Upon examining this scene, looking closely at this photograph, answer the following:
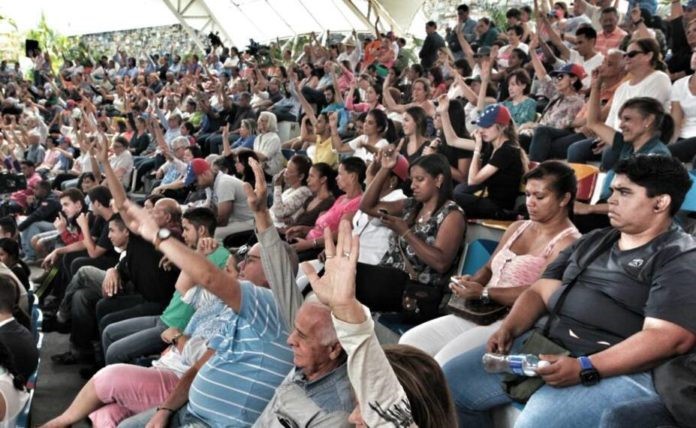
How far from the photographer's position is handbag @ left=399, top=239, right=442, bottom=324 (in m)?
3.67

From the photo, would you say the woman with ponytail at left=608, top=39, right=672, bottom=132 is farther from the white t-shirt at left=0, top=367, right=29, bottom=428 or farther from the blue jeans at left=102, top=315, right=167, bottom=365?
the white t-shirt at left=0, top=367, right=29, bottom=428

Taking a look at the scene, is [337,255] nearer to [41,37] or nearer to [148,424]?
[148,424]

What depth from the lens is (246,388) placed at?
116 inches

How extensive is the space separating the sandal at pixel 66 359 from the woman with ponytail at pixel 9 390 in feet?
6.76

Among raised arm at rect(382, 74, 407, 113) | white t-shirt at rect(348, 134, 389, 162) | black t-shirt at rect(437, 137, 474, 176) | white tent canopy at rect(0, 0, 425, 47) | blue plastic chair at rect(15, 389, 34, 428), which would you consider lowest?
blue plastic chair at rect(15, 389, 34, 428)

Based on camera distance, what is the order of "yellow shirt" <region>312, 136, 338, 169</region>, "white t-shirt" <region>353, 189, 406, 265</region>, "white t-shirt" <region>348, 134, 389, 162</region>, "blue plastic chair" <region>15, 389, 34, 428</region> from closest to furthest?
"blue plastic chair" <region>15, 389, 34, 428</region> → "white t-shirt" <region>353, 189, 406, 265</region> → "white t-shirt" <region>348, 134, 389, 162</region> → "yellow shirt" <region>312, 136, 338, 169</region>

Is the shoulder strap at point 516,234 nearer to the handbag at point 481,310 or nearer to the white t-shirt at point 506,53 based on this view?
the handbag at point 481,310

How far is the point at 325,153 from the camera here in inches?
306

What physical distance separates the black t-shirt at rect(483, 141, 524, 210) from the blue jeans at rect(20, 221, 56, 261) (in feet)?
19.5

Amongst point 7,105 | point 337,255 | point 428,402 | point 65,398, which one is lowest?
point 65,398

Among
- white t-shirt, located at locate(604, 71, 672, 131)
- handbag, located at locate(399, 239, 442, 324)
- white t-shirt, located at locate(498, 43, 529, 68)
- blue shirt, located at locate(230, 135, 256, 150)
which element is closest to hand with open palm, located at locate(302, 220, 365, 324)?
handbag, located at locate(399, 239, 442, 324)

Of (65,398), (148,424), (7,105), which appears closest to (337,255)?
(148,424)

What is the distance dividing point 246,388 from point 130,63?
21.0 m

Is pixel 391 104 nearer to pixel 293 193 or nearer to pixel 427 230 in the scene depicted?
pixel 293 193
